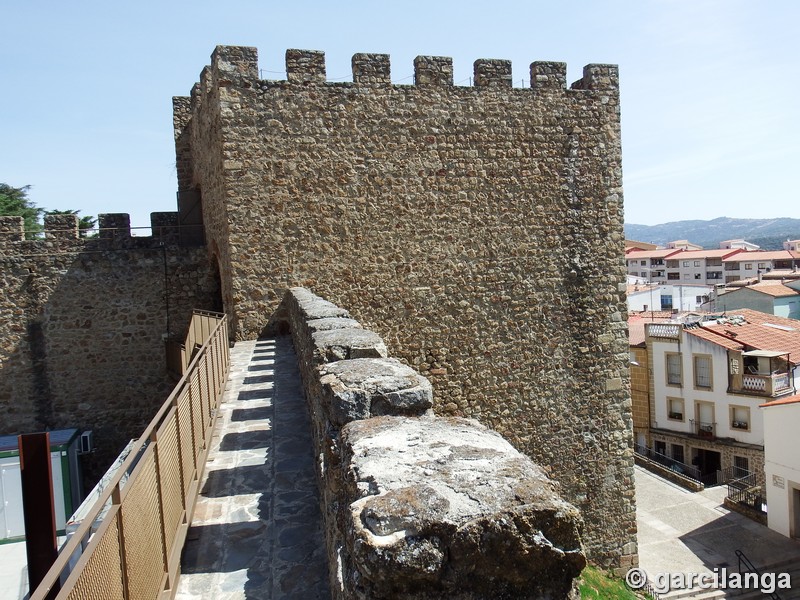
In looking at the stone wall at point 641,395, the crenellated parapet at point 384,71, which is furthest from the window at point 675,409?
the crenellated parapet at point 384,71

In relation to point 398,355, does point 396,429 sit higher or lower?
higher

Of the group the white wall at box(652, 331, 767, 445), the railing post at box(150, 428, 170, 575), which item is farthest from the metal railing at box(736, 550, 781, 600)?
the railing post at box(150, 428, 170, 575)

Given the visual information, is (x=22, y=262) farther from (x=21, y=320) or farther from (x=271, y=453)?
(x=271, y=453)

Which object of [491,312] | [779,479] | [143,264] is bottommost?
[779,479]

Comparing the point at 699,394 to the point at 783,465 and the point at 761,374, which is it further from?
the point at 783,465

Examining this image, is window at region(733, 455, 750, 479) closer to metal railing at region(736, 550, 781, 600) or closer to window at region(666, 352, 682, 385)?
window at region(666, 352, 682, 385)

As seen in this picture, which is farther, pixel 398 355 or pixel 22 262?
pixel 22 262

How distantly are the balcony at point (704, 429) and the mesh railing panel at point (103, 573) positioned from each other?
2397 cm

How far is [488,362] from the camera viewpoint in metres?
10.7

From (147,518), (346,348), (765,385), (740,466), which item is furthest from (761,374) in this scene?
(147,518)

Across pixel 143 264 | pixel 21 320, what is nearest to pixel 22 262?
pixel 21 320

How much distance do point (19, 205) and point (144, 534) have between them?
3362 centimetres

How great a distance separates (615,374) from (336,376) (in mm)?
8745

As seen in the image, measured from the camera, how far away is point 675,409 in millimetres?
23984
